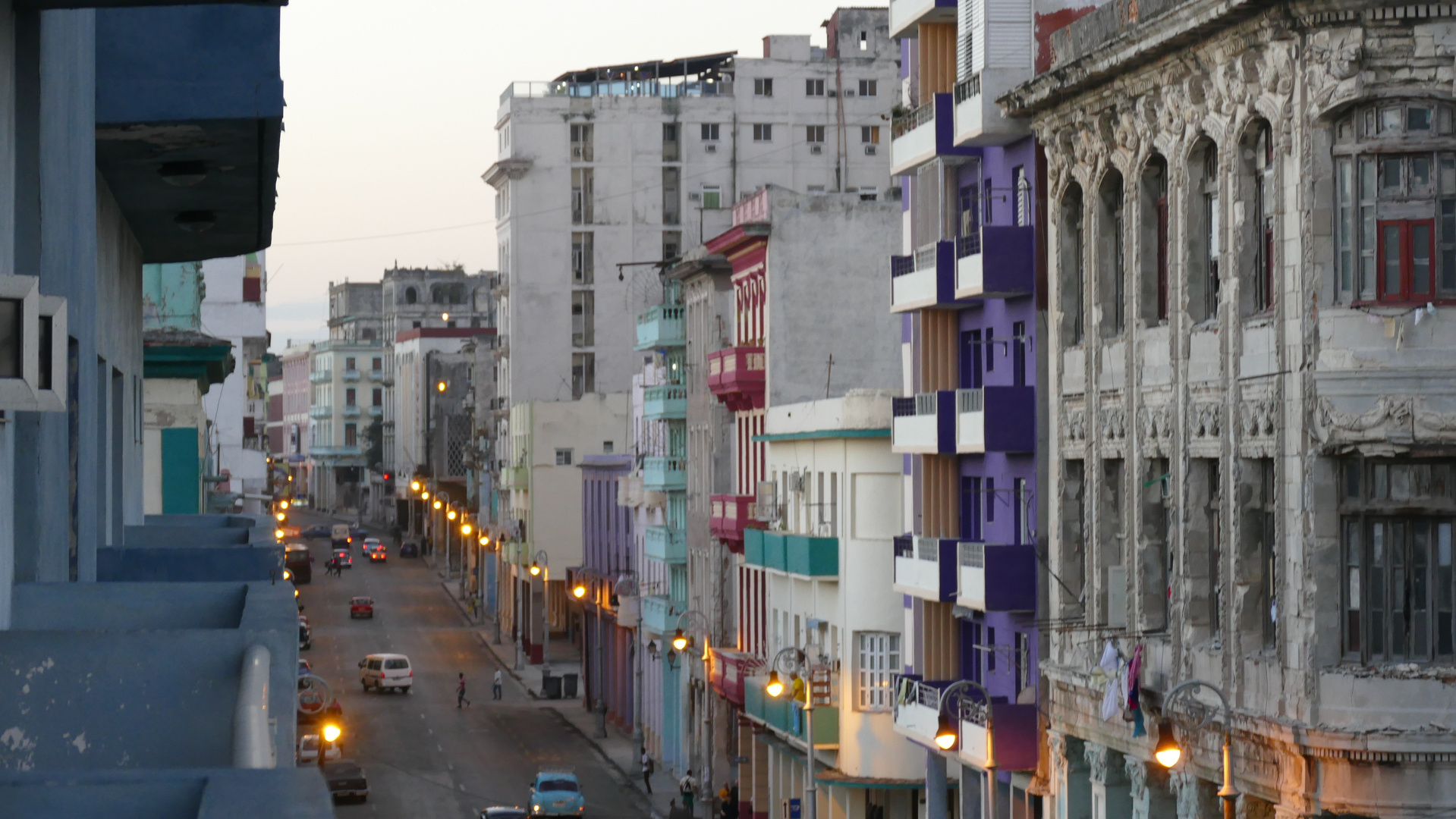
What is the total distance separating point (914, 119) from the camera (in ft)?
140

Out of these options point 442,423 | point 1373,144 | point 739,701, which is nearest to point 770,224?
point 739,701

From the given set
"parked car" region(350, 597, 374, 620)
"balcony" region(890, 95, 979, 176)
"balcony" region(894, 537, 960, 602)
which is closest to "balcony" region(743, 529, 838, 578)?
"balcony" region(894, 537, 960, 602)

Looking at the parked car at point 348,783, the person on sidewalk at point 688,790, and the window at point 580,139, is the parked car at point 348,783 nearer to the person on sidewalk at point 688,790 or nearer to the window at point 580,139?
the person on sidewalk at point 688,790

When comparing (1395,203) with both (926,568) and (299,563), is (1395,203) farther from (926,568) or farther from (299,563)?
(299,563)

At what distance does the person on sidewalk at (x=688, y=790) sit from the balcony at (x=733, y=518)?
6.69 metres

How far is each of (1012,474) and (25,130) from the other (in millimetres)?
29705

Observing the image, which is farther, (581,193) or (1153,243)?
(581,193)

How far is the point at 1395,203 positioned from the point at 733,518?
35.6 metres

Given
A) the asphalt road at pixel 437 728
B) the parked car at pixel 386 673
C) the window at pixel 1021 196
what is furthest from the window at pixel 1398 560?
the parked car at pixel 386 673

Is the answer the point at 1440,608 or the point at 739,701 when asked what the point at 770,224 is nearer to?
the point at 739,701

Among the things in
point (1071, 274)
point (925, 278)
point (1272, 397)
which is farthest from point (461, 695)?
point (1272, 397)

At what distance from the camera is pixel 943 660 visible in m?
43.9

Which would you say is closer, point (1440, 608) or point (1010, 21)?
point (1440, 608)

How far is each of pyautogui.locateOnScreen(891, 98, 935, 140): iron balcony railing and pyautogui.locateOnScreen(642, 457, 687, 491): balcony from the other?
2959cm
